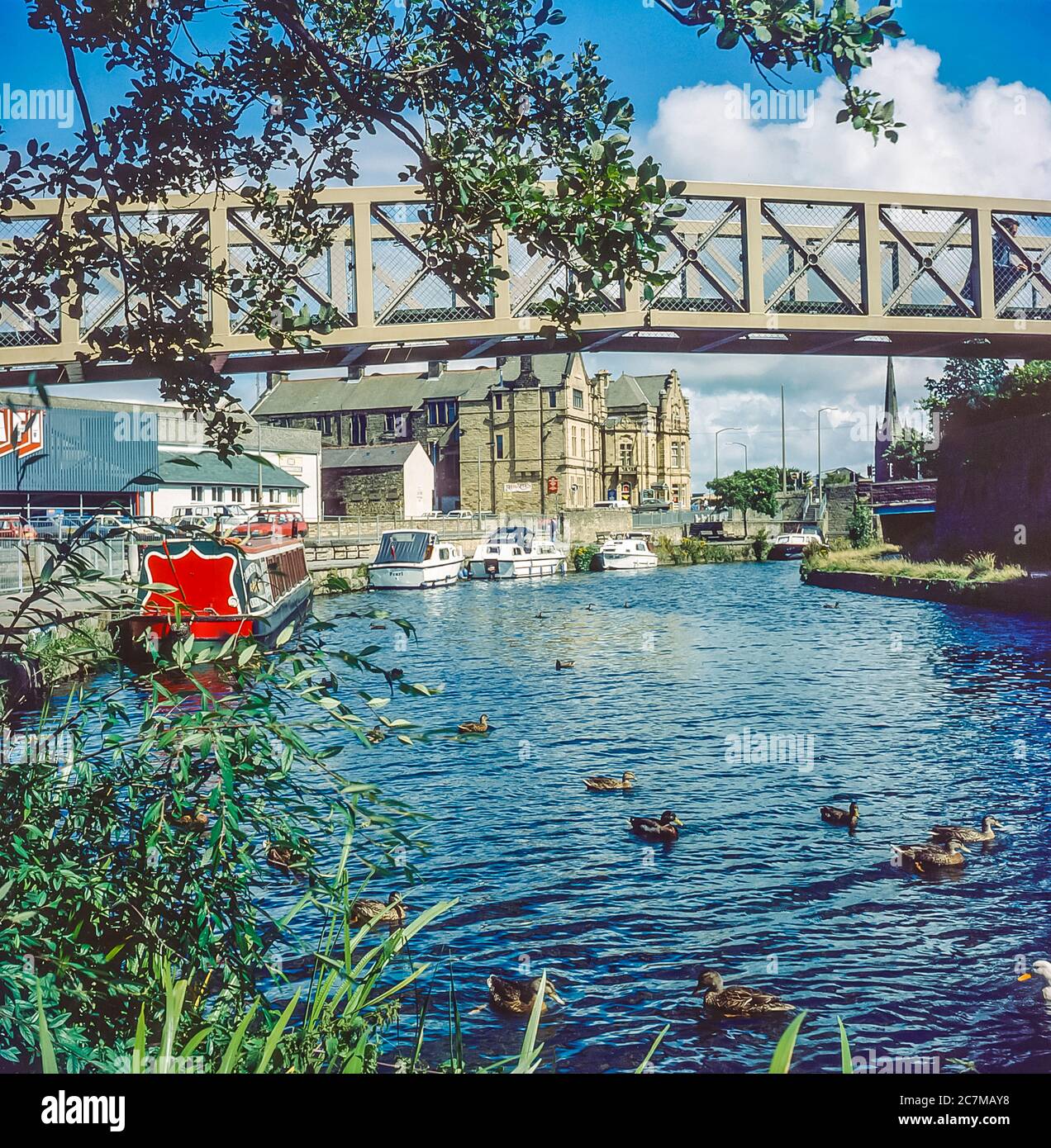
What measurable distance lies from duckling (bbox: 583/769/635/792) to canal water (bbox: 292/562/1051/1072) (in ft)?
0.48

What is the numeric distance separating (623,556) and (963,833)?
186 feet

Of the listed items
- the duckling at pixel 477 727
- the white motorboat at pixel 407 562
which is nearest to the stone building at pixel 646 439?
the white motorboat at pixel 407 562

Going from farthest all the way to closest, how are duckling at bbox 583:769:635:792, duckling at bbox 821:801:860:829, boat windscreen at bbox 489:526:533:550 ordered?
boat windscreen at bbox 489:526:533:550
duckling at bbox 583:769:635:792
duckling at bbox 821:801:860:829

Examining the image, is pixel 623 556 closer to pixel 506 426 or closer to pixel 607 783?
pixel 506 426

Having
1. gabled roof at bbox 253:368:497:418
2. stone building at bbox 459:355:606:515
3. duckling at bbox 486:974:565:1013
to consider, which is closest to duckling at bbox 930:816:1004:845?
Answer: duckling at bbox 486:974:565:1013

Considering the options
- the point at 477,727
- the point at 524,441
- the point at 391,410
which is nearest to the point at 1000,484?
the point at 477,727

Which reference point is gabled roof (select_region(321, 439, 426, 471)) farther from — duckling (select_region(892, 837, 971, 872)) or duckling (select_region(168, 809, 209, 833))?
duckling (select_region(168, 809, 209, 833))

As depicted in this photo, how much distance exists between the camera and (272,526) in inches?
1152

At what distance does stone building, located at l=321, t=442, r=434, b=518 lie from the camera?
65.3 metres

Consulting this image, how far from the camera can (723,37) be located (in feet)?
13.1

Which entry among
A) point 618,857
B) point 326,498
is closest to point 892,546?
point 326,498

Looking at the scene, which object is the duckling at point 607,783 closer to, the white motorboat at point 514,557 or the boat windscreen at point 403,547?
the boat windscreen at point 403,547
